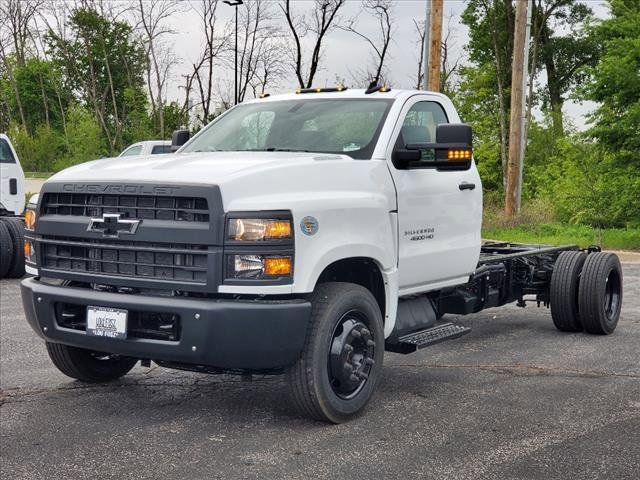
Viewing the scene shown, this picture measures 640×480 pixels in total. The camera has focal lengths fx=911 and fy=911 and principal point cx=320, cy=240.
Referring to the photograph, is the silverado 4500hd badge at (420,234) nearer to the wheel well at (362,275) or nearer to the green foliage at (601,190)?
the wheel well at (362,275)

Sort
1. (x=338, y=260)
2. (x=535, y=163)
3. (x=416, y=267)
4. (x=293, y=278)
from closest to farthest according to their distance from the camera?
(x=293, y=278)
(x=338, y=260)
(x=416, y=267)
(x=535, y=163)

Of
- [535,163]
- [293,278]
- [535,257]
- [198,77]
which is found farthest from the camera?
[198,77]

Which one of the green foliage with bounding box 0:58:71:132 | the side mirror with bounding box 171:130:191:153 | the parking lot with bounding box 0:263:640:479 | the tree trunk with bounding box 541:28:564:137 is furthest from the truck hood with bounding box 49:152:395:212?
the green foliage with bounding box 0:58:71:132

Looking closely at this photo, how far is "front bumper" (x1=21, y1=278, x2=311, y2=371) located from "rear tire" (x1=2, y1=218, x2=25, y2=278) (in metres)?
8.33

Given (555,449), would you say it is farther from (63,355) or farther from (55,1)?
(55,1)

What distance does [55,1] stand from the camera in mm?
51219

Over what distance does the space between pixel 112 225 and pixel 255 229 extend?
0.92m

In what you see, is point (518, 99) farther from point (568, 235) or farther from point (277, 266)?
point (277, 266)

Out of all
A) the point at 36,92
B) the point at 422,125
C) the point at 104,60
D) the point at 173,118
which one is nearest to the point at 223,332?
the point at 422,125

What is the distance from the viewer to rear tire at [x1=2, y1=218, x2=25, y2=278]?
13.2m

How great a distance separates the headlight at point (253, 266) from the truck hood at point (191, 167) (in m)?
0.44

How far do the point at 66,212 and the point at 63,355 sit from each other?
132 centimetres

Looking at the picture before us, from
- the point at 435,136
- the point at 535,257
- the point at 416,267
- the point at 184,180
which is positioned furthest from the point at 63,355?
the point at 535,257

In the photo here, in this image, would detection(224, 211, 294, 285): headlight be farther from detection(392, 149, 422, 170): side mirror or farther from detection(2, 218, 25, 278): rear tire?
detection(2, 218, 25, 278): rear tire
